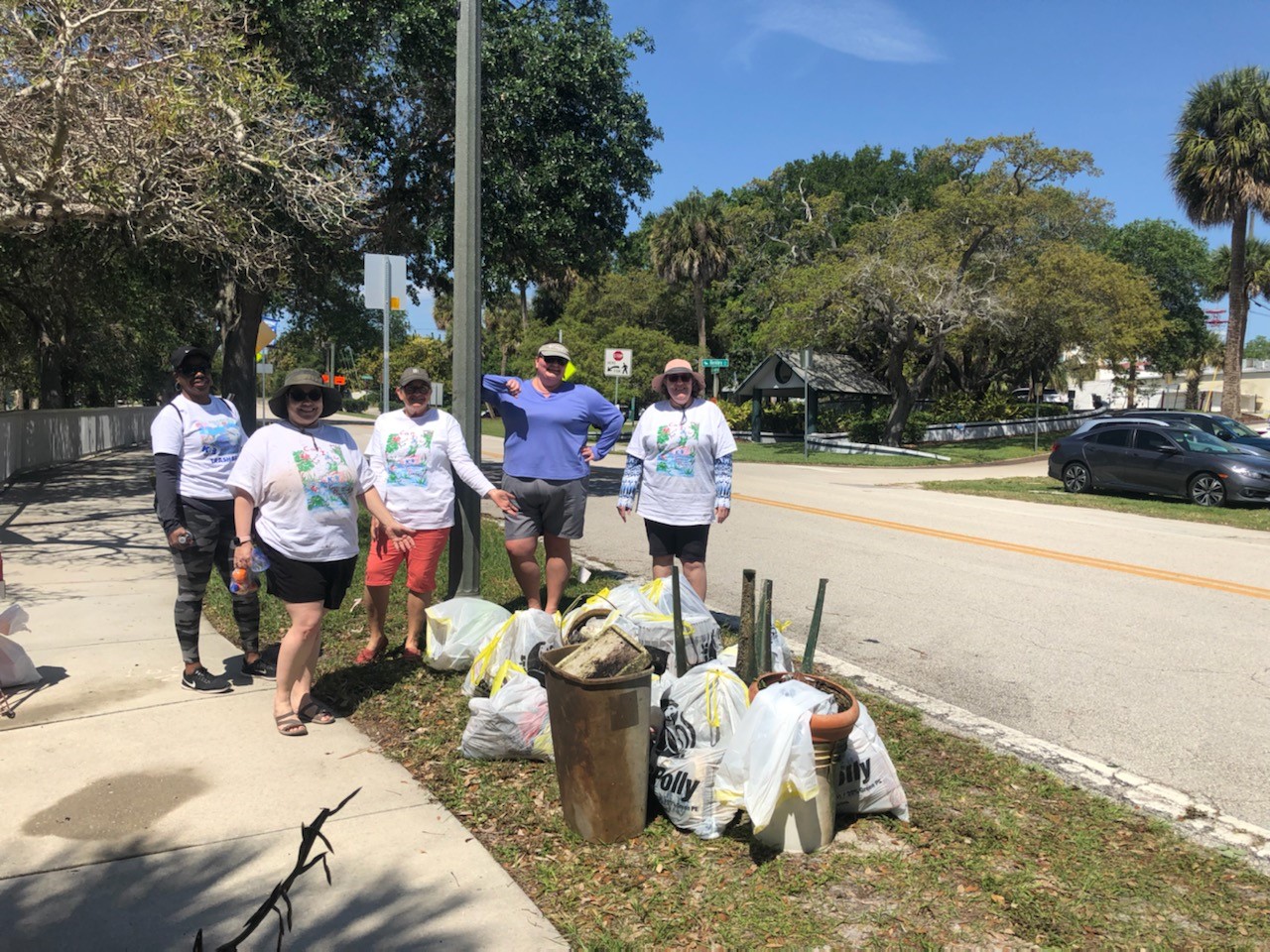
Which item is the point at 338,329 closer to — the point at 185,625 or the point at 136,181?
the point at 136,181

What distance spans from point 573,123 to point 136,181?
8.09 meters

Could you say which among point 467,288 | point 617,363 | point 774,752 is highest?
point 617,363

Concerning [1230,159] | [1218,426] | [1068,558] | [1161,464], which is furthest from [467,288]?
[1230,159]

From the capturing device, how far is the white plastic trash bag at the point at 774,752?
3.27 meters

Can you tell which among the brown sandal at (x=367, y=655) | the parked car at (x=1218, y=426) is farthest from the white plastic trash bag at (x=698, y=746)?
the parked car at (x=1218, y=426)

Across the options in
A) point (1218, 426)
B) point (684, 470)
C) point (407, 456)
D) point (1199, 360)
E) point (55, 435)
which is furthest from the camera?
point (1199, 360)

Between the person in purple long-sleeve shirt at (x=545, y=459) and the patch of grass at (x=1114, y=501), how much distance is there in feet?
37.9

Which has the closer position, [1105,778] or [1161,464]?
[1105,778]

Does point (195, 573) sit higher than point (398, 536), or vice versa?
point (398, 536)

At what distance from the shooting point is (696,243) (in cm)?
4641

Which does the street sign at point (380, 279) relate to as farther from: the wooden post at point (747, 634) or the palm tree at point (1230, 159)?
the palm tree at point (1230, 159)

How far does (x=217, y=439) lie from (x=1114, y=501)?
604 inches

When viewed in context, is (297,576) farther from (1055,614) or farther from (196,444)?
(1055,614)

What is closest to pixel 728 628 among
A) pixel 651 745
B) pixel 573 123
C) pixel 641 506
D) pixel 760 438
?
pixel 641 506
